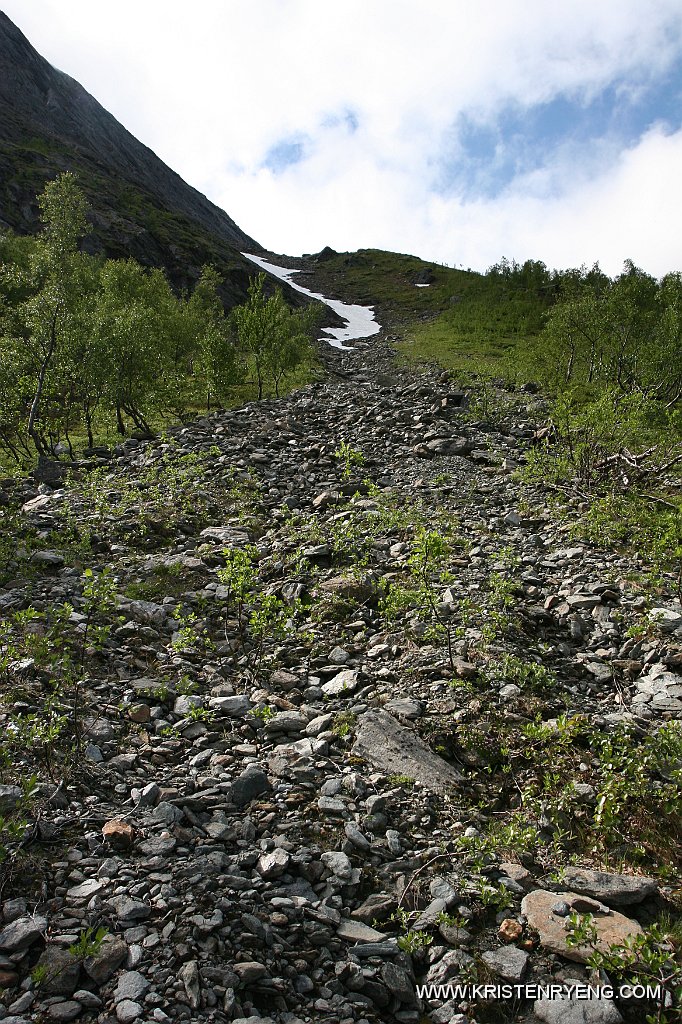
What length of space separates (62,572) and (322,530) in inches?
251

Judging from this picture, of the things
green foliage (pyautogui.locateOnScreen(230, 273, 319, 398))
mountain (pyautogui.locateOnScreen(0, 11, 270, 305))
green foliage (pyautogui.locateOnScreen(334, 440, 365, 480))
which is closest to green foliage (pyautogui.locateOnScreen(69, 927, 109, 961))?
green foliage (pyautogui.locateOnScreen(334, 440, 365, 480))

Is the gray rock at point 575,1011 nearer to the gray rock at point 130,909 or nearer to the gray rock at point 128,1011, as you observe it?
the gray rock at point 128,1011

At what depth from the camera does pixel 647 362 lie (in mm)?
35406

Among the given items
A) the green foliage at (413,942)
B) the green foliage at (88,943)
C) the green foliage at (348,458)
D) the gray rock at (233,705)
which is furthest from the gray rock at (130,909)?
the green foliage at (348,458)

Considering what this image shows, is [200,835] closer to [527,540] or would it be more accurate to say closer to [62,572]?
[62,572]

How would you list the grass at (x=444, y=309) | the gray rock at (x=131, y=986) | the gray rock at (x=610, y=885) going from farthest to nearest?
the grass at (x=444, y=309), the gray rock at (x=610, y=885), the gray rock at (x=131, y=986)

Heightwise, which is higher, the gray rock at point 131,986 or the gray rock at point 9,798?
the gray rock at point 131,986

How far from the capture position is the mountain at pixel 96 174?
8519 cm

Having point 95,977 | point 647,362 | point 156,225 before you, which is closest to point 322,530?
point 95,977

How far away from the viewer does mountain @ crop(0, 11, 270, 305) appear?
279 ft

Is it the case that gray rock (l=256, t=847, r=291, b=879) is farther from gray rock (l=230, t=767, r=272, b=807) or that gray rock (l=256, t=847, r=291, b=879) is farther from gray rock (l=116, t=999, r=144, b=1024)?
gray rock (l=116, t=999, r=144, b=1024)

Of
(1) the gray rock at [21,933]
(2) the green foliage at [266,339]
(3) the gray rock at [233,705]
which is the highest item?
(2) the green foliage at [266,339]

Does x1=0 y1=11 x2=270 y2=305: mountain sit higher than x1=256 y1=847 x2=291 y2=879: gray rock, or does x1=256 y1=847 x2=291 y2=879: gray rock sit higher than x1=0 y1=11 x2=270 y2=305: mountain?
x1=0 y1=11 x2=270 y2=305: mountain

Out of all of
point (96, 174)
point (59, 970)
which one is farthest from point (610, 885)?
point (96, 174)
